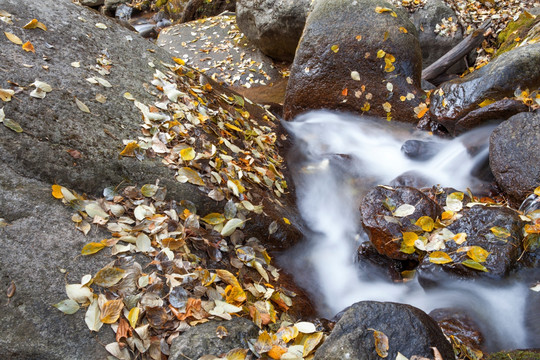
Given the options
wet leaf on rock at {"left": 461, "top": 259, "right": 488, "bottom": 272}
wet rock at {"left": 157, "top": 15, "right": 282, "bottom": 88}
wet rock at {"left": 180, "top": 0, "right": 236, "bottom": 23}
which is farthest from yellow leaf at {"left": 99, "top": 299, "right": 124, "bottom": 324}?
wet rock at {"left": 180, "top": 0, "right": 236, "bottom": 23}

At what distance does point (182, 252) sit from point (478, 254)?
2155 mm

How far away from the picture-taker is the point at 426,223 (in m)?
3.28

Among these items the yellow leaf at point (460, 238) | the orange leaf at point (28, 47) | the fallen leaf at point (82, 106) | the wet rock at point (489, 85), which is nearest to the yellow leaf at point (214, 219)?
the fallen leaf at point (82, 106)

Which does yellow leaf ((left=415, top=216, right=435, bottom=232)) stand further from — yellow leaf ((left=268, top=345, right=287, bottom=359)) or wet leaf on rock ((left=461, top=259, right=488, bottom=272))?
yellow leaf ((left=268, top=345, right=287, bottom=359))

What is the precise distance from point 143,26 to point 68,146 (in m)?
11.4

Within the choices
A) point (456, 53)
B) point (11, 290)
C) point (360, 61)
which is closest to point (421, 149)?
point (360, 61)

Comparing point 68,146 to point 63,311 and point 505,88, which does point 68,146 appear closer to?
point 63,311

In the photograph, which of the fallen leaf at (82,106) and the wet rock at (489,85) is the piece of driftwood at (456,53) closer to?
the wet rock at (489,85)

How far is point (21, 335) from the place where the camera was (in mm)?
1926

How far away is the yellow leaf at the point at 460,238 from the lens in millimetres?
3094

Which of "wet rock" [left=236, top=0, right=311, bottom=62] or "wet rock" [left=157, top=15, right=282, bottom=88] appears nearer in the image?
"wet rock" [left=236, top=0, right=311, bottom=62]

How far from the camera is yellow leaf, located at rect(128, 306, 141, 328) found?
208 centimetres

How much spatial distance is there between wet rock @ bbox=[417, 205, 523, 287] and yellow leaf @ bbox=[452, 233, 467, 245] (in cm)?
2

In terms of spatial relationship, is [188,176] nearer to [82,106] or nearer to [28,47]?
[82,106]
